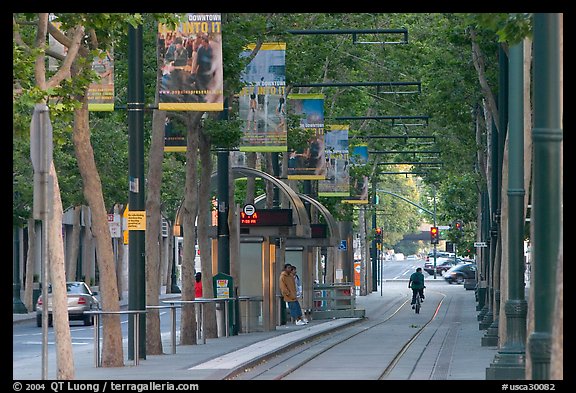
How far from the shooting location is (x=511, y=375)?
827 inches

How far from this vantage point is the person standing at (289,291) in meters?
44.4

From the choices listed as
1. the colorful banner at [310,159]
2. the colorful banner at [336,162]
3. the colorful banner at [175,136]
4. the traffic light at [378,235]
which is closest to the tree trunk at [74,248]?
the colorful banner at [336,162]

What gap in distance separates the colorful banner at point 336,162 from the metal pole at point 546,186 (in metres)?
35.8

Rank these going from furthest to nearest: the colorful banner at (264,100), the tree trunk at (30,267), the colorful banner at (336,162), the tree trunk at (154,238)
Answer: the tree trunk at (30,267)
the colorful banner at (336,162)
the colorful banner at (264,100)
the tree trunk at (154,238)

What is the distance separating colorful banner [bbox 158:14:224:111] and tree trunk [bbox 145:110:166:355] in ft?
9.98

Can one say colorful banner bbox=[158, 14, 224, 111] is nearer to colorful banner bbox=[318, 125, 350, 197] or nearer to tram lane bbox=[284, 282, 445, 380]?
tram lane bbox=[284, 282, 445, 380]

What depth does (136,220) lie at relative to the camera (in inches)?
1035

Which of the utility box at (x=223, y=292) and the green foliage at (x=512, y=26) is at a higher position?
the green foliage at (x=512, y=26)

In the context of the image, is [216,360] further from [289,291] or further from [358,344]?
[289,291]

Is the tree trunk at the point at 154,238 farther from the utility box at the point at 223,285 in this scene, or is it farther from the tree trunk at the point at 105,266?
the utility box at the point at 223,285

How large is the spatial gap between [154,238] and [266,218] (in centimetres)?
1089

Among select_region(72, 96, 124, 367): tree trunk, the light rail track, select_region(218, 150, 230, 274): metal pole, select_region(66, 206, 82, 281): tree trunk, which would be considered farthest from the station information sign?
select_region(66, 206, 82, 281): tree trunk

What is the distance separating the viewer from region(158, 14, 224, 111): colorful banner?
26.0 m
